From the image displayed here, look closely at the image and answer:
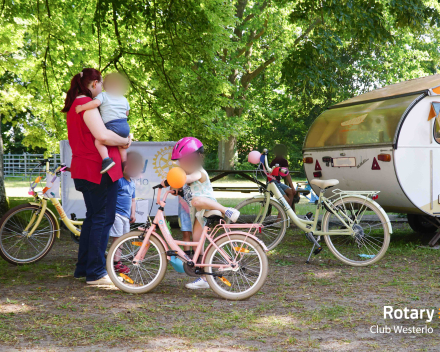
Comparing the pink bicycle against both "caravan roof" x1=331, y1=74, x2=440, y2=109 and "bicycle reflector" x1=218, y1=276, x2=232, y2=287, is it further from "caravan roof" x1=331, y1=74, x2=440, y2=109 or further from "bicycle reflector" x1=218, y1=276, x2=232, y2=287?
"caravan roof" x1=331, y1=74, x2=440, y2=109

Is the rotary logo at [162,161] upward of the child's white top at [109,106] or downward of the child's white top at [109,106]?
downward

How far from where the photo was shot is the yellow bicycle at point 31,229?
6.14 meters

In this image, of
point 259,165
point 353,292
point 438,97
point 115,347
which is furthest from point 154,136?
point 115,347

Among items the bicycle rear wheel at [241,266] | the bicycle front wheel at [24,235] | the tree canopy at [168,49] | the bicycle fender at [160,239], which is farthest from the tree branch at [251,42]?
the bicycle rear wheel at [241,266]

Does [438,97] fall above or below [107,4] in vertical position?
below

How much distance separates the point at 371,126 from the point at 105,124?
4162 millimetres

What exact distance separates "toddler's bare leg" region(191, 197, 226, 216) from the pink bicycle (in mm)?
45

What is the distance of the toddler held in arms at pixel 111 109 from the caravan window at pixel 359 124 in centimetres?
385

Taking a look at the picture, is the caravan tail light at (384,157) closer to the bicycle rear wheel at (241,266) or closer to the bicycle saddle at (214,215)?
the bicycle rear wheel at (241,266)

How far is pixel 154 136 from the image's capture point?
11055mm

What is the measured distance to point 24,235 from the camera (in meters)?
6.27

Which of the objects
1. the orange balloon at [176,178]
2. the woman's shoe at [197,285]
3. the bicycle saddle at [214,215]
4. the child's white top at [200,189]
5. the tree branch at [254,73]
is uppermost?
the tree branch at [254,73]

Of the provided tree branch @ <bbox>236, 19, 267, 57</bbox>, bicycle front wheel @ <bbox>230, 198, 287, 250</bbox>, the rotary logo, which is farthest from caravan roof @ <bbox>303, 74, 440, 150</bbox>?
tree branch @ <bbox>236, 19, 267, 57</bbox>

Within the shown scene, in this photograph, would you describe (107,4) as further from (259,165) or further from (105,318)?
(105,318)
